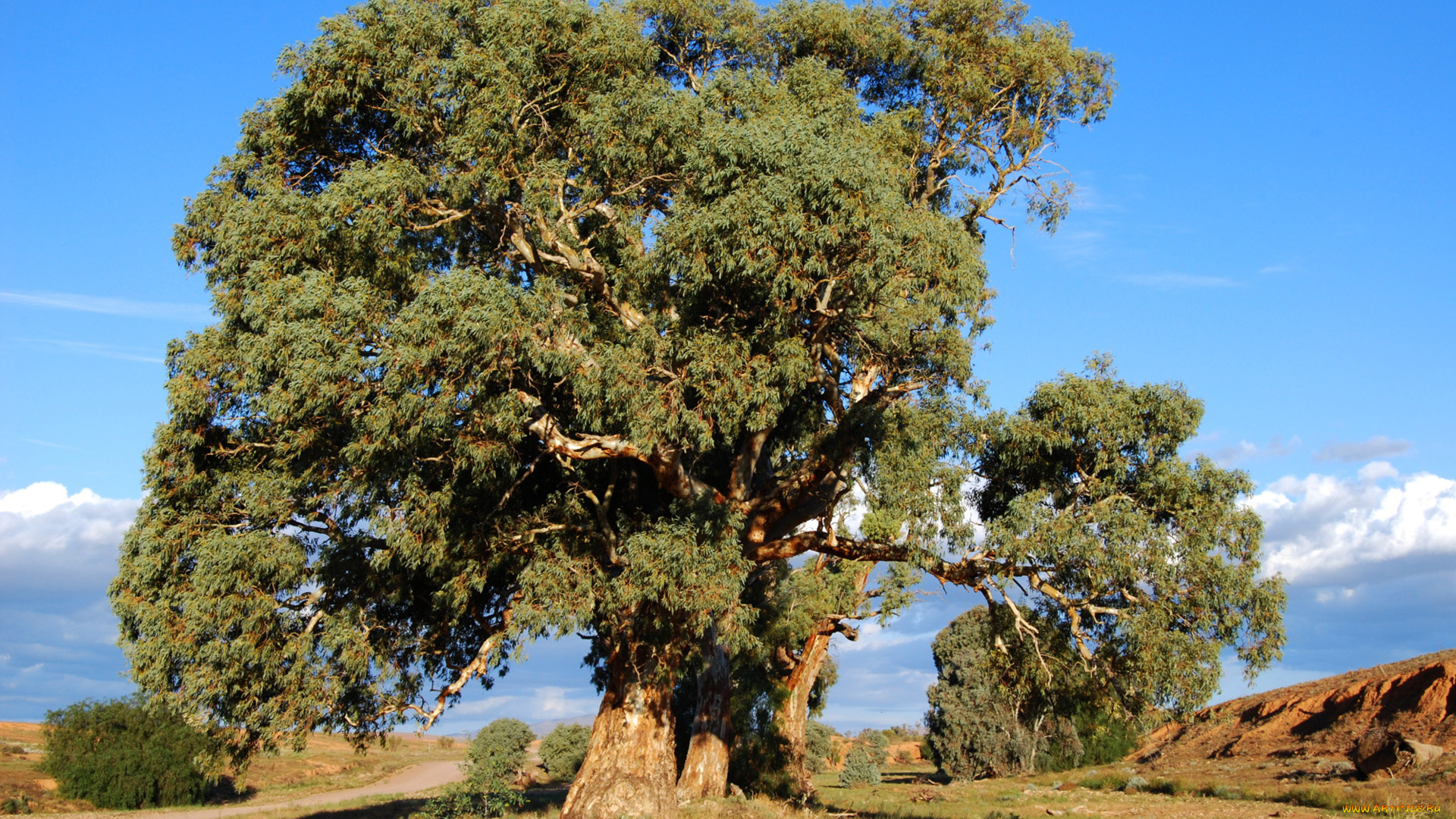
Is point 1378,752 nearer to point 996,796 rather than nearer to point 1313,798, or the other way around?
point 1313,798

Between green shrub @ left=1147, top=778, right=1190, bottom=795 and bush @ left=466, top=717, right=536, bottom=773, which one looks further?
bush @ left=466, top=717, right=536, bottom=773

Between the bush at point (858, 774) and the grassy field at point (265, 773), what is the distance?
20029 millimetres

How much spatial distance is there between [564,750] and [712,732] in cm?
2337

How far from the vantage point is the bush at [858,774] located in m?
43.6

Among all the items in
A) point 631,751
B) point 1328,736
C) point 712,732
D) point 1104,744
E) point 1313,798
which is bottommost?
point 1104,744

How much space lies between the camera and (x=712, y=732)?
22.3 metres

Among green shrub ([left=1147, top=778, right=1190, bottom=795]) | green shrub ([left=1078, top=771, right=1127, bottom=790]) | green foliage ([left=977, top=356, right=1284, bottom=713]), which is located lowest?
green shrub ([left=1078, top=771, right=1127, bottom=790])

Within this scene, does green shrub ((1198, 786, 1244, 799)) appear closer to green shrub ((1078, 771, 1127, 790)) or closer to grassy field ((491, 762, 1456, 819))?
grassy field ((491, 762, 1456, 819))

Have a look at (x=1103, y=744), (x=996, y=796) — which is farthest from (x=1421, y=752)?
(x=1103, y=744)

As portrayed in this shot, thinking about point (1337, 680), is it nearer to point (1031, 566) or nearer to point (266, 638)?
point (1031, 566)

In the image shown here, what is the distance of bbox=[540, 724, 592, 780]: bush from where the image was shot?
42188 mm

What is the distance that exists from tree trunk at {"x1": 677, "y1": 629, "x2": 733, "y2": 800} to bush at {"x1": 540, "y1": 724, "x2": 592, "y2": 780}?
20.7m

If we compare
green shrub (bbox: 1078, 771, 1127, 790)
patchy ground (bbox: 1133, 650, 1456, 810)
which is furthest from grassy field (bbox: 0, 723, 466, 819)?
patchy ground (bbox: 1133, 650, 1456, 810)

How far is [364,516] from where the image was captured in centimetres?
1575
